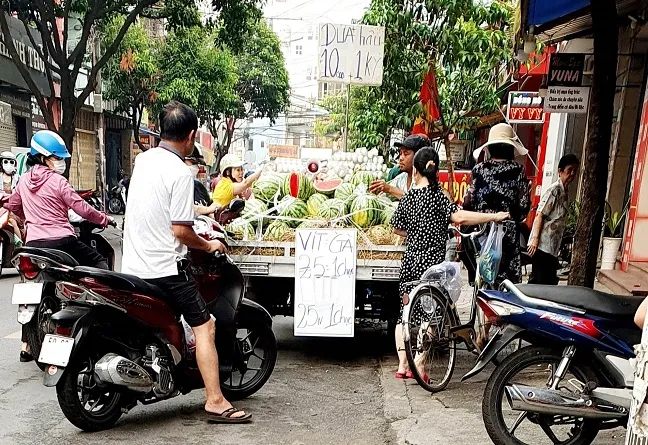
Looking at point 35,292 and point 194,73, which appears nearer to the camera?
point 35,292

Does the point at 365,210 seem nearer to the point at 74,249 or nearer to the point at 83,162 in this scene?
the point at 74,249

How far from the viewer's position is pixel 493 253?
15.7ft

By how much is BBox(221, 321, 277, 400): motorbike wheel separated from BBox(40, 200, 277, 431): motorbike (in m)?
0.23

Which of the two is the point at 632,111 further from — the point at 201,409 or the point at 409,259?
the point at 201,409

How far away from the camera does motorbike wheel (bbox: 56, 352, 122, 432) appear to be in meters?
3.46

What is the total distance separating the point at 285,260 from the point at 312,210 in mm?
545

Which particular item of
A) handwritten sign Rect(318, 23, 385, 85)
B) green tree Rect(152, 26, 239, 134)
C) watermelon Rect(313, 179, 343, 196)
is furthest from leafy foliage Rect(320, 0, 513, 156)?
green tree Rect(152, 26, 239, 134)

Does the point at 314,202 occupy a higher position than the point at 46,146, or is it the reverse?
the point at 46,146

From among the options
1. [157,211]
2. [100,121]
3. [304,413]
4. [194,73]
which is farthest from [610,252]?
[100,121]

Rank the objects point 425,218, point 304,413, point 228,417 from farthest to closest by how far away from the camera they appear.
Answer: point 425,218
point 304,413
point 228,417

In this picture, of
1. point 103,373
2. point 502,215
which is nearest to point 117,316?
point 103,373

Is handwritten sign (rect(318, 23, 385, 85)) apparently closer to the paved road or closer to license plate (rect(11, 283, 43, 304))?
the paved road

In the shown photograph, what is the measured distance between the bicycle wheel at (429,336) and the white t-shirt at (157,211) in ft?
5.67

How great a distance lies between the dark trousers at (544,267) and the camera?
5723 mm
